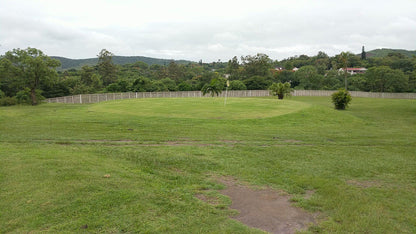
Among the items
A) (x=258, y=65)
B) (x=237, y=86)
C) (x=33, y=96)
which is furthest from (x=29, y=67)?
(x=258, y=65)

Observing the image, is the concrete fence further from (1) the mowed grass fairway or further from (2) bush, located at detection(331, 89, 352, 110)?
(1) the mowed grass fairway

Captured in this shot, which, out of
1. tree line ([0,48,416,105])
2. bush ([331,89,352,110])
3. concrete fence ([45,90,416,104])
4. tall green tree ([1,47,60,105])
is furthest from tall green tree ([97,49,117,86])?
bush ([331,89,352,110])

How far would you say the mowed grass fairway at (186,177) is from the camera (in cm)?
489

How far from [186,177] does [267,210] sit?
2.43 metres

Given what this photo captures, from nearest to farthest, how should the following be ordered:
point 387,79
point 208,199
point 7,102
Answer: point 208,199, point 7,102, point 387,79

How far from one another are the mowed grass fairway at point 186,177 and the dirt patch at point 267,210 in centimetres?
21

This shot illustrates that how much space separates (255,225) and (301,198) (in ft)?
5.54

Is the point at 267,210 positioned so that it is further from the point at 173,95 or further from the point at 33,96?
the point at 173,95

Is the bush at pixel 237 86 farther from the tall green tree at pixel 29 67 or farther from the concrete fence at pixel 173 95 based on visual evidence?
the tall green tree at pixel 29 67

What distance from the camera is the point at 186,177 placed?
7379 mm

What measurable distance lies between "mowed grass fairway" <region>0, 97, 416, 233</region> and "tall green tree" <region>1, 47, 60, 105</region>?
28071 mm

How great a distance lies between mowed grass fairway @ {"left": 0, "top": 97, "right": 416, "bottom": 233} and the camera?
4.89 meters

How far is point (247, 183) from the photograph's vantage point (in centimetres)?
717

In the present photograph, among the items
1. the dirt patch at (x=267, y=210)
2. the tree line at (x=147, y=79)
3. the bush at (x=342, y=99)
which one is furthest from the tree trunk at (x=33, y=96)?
the dirt patch at (x=267, y=210)
